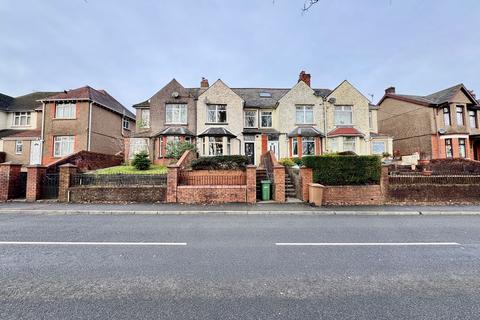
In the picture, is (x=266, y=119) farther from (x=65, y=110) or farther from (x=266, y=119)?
(x=65, y=110)

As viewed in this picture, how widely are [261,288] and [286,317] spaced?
0.78m

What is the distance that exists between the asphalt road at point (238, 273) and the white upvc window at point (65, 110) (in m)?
20.2

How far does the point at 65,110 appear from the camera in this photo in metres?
23.8

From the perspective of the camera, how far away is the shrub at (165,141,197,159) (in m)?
20.8

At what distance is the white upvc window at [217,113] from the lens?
2428 cm

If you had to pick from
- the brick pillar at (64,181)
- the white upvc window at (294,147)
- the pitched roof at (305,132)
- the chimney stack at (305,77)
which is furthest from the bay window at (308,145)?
the brick pillar at (64,181)

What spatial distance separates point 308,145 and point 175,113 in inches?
555

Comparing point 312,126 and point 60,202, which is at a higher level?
point 312,126

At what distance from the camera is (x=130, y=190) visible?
41.1 ft

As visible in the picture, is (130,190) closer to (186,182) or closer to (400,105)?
(186,182)

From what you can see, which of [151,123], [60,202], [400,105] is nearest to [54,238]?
[60,202]

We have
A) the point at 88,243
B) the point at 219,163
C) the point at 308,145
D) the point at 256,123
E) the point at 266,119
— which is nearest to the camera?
the point at 88,243

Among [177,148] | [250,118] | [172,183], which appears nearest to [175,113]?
[177,148]

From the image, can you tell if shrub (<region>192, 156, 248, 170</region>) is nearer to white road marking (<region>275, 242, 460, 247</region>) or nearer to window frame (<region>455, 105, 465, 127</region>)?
white road marking (<region>275, 242, 460, 247</region>)
